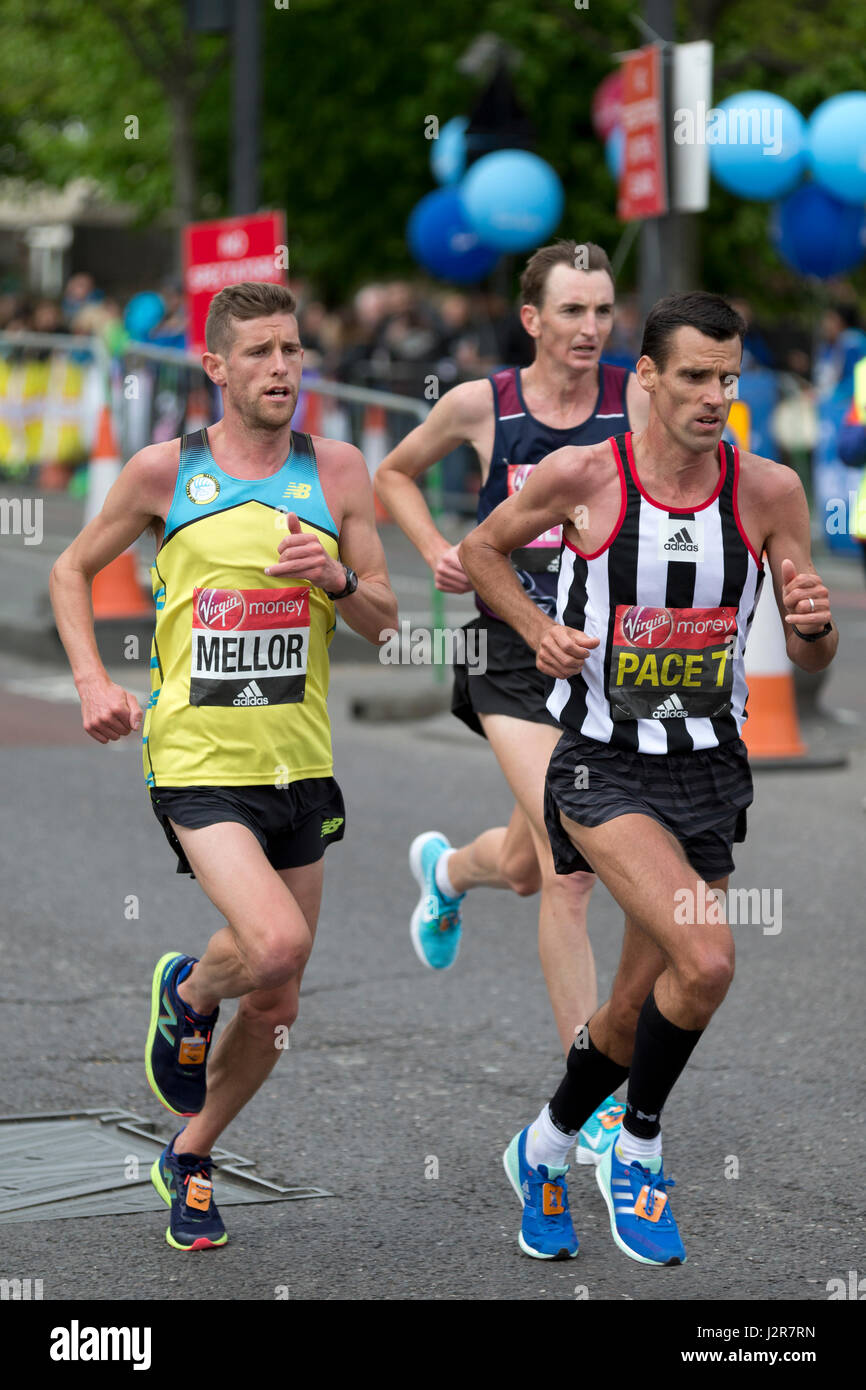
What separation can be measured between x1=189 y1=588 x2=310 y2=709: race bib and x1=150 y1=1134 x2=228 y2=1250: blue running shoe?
978mm

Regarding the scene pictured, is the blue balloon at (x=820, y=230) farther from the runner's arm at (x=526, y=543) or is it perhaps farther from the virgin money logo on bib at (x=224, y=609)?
the virgin money logo on bib at (x=224, y=609)

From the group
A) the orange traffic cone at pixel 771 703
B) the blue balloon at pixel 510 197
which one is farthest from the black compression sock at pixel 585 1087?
the blue balloon at pixel 510 197

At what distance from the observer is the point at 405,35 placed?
29.8 meters

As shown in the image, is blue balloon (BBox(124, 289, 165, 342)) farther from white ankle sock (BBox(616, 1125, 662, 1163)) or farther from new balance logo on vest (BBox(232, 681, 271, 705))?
white ankle sock (BBox(616, 1125, 662, 1163))

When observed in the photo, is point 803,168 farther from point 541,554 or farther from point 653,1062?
point 653,1062

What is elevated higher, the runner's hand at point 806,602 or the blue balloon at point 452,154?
the blue balloon at point 452,154

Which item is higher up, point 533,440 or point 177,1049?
point 533,440

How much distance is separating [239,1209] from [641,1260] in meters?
0.91

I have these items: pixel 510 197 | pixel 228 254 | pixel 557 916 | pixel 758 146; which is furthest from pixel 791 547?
pixel 510 197

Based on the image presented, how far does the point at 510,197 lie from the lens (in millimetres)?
19562

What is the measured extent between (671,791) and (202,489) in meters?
1.16

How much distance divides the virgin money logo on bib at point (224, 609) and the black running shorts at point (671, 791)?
746mm

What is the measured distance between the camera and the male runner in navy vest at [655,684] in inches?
173

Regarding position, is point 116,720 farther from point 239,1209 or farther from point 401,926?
point 401,926
